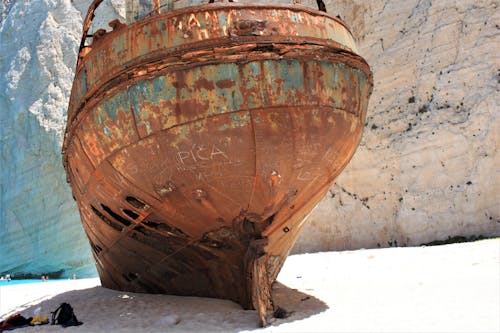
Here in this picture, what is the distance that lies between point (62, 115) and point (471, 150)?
16530 millimetres

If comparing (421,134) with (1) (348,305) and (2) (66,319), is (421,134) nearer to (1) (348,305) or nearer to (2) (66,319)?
(1) (348,305)

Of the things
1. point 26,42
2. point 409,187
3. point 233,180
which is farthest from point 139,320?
point 26,42

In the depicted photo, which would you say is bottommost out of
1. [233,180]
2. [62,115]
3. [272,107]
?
[233,180]

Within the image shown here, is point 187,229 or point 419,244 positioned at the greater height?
point 187,229

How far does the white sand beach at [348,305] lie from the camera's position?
10.8ft

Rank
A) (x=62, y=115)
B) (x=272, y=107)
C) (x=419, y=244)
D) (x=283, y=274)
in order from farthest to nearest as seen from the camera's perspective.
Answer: (x=62, y=115) → (x=419, y=244) → (x=283, y=274) → (x=272, y=107)

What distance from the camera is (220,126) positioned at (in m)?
3.24

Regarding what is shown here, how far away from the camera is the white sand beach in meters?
3.29

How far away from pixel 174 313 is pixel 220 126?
1.61 metres

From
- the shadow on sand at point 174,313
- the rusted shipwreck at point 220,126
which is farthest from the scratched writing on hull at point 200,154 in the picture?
the shadow on sand at point 174,313

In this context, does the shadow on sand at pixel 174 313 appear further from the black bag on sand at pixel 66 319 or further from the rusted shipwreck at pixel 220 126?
the rusted shipwreck at pixel 220 126

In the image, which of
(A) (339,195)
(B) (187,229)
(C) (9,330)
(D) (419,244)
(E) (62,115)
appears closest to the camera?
(B) (187,229)

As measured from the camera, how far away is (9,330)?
402 cm

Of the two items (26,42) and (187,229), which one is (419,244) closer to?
(187,229)
